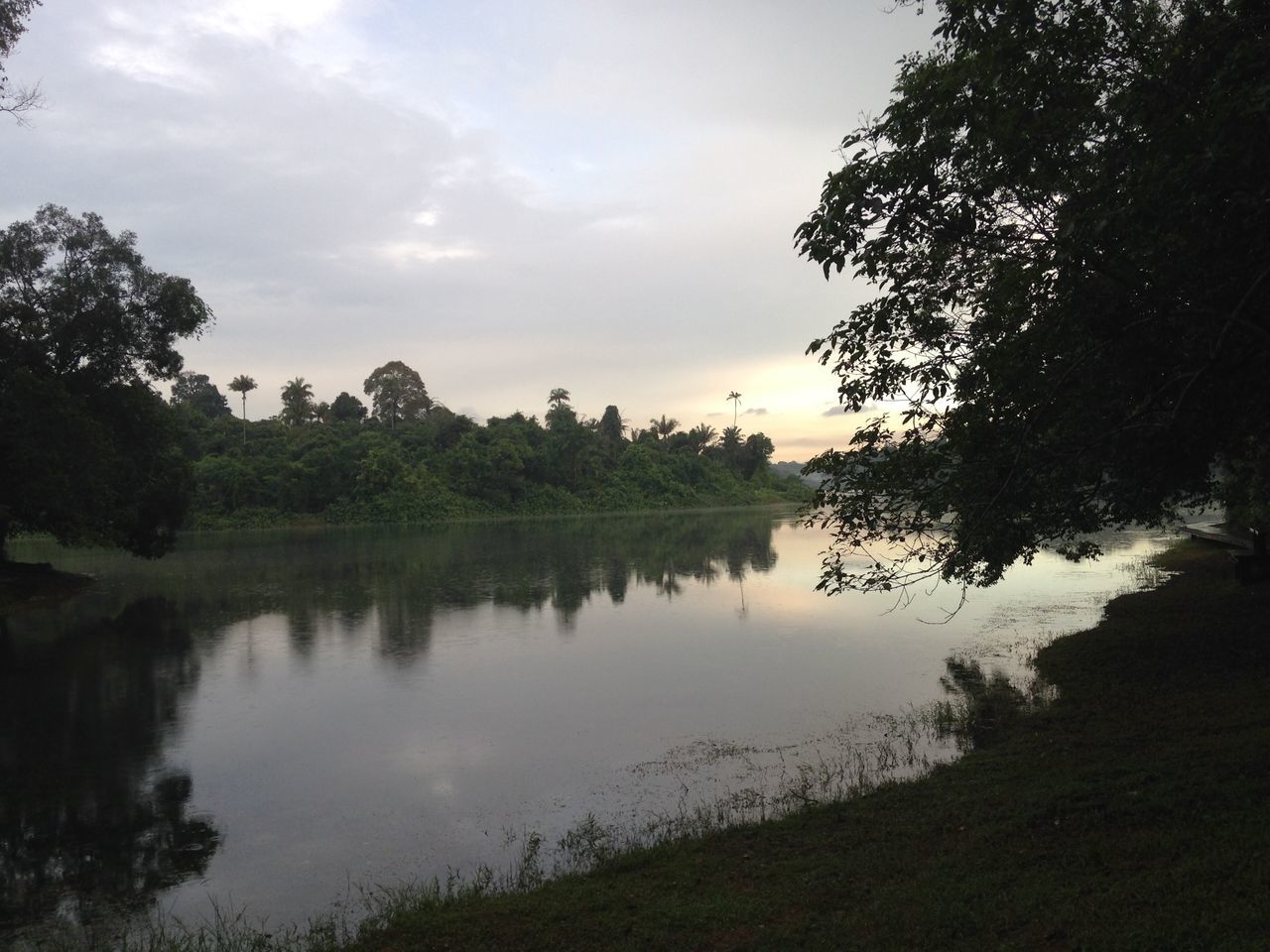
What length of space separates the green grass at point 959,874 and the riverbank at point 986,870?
0.02 meters

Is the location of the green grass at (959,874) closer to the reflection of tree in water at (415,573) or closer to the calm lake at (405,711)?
the calm lake at (405,711)

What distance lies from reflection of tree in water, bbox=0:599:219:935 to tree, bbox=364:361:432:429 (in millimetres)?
82479

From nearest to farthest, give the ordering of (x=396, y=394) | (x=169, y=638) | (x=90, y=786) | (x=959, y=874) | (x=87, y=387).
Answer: (x=959, y=874)
(x=90, y=786)
(x=169, y=638)
(x=87, y=387)
(x=396, y=394)

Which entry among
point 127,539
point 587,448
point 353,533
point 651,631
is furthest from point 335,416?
point 651,631

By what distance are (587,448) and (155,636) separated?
70.9 meters

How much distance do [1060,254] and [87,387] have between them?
28.3m

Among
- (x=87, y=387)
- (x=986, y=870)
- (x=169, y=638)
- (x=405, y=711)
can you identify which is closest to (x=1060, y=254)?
(x=986, y=870)

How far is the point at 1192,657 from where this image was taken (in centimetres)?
1176

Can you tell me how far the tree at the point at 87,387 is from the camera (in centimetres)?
2306

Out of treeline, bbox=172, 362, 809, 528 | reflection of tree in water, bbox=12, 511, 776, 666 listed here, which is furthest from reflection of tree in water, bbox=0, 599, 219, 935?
treeline, bbox=172, 362, 809, 528

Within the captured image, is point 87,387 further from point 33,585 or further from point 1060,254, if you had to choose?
point 1060,254

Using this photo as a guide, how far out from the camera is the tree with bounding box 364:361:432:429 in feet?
324

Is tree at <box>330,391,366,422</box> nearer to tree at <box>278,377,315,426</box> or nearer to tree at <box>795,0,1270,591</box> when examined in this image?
tree at <box>278,377,315,426</box>

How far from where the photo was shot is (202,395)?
326 ft
